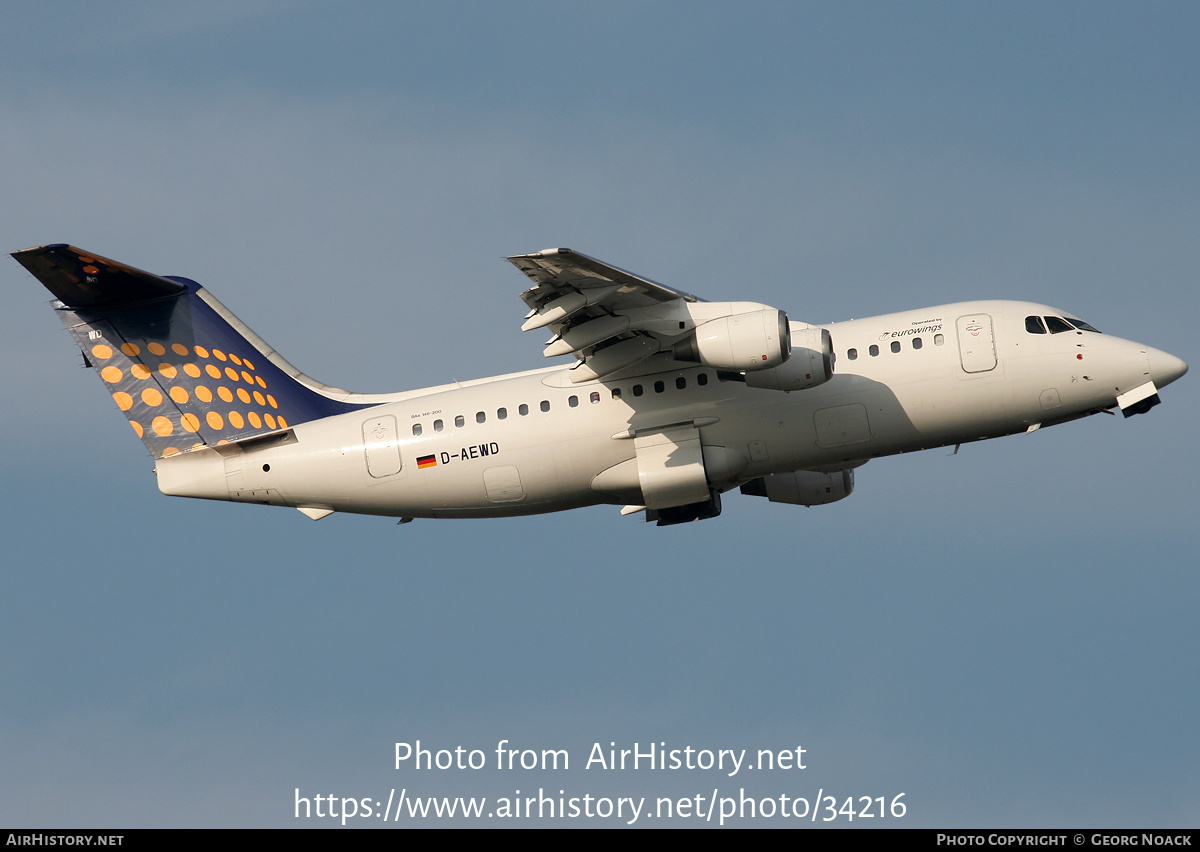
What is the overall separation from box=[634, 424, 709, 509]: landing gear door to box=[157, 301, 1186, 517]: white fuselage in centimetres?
17

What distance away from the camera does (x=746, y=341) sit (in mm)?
20875

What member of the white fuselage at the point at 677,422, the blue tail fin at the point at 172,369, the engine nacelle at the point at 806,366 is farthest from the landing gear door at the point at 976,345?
the blue tail fin at the point at 172,369

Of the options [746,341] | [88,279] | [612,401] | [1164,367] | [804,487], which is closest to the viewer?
[746,341]

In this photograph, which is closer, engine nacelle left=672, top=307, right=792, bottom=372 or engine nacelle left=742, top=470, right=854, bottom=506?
engine nacelle left=672, top=307, right=792, bottom=372

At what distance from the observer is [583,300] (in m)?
21.0

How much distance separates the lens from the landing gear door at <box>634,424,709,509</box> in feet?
73.8

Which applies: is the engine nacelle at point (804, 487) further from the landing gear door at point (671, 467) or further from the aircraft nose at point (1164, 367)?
the aircraft nose at point (1164, 367)

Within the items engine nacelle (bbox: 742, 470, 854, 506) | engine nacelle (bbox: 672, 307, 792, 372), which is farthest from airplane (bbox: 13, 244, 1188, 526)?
engine nacelle (bbox: 742, 470, 854, 506)

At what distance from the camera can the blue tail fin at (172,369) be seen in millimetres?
23953

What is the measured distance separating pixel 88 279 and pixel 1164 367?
1661 centimetres

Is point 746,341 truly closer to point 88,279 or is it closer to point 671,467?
point 671,467

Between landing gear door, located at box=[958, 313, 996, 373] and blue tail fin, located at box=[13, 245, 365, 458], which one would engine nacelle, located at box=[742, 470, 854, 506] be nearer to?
landing gear door, located at box=[958, 313, 996, 373]

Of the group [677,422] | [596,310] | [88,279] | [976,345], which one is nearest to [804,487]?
[677,422]

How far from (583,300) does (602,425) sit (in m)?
2.58
